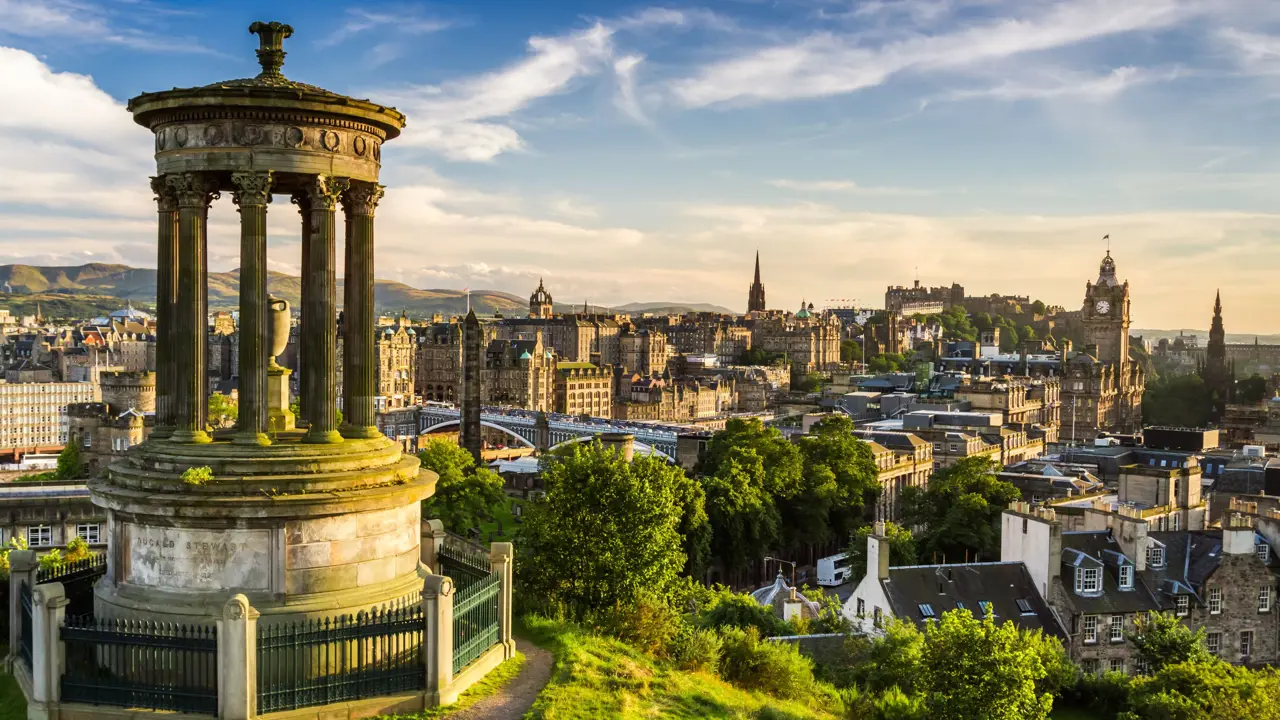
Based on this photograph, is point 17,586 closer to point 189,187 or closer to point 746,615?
point 189,187

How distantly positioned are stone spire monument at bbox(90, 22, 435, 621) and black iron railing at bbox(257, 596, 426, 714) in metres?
0.73

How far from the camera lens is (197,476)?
54.7 feet

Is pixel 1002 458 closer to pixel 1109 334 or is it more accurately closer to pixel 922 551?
pixel 922 551

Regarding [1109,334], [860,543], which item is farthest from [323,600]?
[1109,334]

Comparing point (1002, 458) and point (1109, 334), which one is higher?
point (1109, 334)

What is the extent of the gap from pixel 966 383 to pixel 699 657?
130m

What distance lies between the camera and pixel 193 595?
16.8 m

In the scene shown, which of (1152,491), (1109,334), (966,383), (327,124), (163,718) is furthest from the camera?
(1109,334)

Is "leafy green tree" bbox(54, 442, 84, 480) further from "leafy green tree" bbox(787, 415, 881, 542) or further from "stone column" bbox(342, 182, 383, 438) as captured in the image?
"stone column" bbox(342, 182, 383, 438)

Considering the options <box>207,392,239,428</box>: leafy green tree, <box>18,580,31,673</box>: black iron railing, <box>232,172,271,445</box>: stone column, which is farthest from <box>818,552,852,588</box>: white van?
<box>18,580,31,673</box>: black iron railing

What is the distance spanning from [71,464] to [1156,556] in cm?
7586

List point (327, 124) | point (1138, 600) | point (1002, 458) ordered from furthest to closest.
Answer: point (1002, 458), point (1138, 600), point (327, 124)

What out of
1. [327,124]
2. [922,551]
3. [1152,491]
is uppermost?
[327,124]

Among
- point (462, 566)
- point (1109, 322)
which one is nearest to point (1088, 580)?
point (462, 566)
